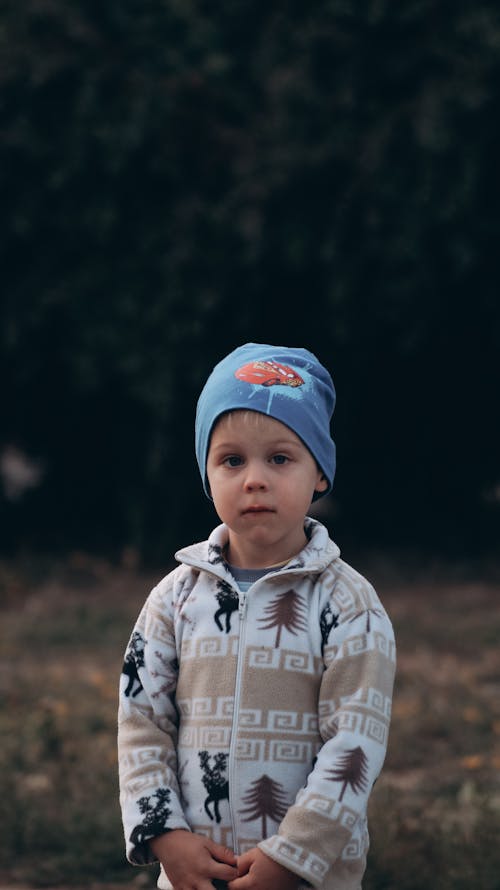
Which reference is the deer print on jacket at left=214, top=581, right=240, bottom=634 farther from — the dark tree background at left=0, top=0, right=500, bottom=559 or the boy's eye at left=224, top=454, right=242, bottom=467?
the dark tree background at left=0, top=0, right=500, bottom=559

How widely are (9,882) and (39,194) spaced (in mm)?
5069

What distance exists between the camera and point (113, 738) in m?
4.92

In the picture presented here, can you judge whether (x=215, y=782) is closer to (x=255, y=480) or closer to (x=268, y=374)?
(x=255, y=480)

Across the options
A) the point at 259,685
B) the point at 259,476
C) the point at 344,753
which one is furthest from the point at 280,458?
the point at 344,753

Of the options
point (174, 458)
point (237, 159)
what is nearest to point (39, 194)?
point (237, 159)

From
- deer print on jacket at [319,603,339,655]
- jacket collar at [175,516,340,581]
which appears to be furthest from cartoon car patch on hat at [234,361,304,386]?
deer print on jacket at [319,603,339,655]

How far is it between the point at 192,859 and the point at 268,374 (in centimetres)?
88

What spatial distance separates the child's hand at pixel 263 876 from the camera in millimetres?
2158

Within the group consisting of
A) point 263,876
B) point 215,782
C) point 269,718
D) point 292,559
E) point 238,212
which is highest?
point 238,212

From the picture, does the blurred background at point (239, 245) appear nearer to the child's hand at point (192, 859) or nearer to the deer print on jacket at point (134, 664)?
the deer print on jacket at point (134, 664)

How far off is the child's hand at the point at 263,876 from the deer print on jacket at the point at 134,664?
15.1 inches

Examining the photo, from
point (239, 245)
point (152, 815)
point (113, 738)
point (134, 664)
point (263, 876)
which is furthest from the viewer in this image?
point (239, 245)

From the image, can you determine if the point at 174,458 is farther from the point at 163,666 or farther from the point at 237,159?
the point at 163,666

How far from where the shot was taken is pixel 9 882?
3.75 meters
